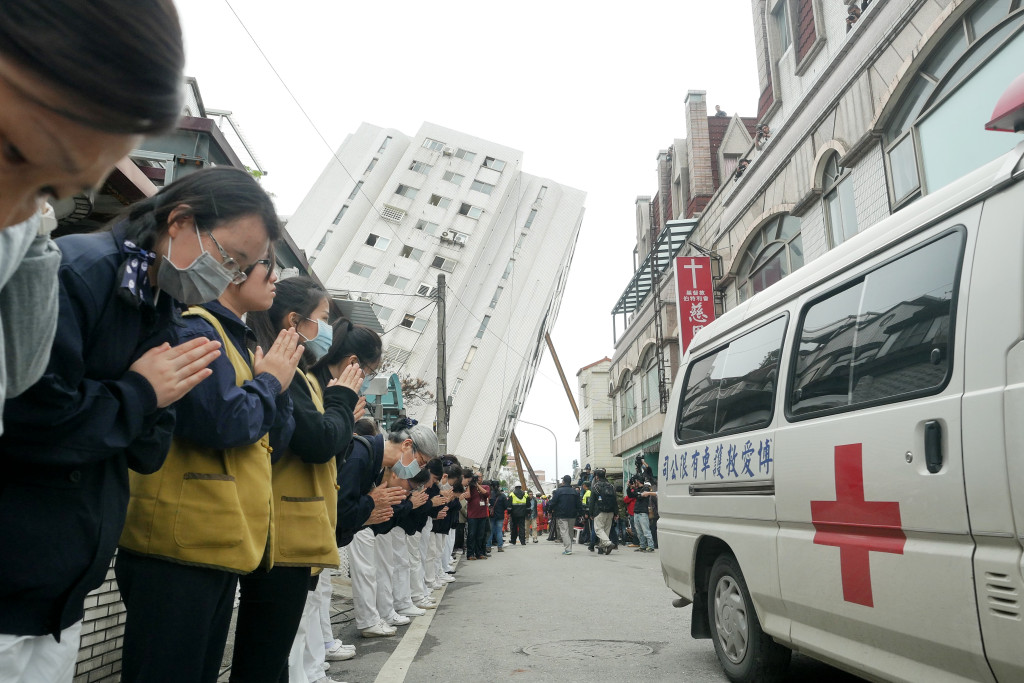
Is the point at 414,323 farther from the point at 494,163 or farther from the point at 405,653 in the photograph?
the point at 405,653

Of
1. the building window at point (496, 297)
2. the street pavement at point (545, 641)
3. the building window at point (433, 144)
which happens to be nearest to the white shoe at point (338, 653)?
the street pavement at point (545, 641)

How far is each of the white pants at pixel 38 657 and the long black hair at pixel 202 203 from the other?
3.13 feet

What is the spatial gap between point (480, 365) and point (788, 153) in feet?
83.9

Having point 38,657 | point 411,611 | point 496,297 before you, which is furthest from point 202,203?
point 496,297

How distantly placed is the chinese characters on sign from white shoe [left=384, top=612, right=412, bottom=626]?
2.95m

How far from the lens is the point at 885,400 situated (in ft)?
9.45

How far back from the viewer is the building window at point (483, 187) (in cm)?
4147

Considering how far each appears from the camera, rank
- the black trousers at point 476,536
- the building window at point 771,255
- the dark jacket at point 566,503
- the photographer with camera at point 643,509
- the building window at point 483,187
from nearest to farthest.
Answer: the building window at point 771,255, the photographer with camera at point 643,509, the black trousers at point 476,536, the dark jacket at point 566,503, the building window at point 483,187

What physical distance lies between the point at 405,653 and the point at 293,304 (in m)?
3.31

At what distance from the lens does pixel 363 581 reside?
615 cm

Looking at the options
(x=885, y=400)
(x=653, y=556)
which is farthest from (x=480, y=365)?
(x=885, y=400)

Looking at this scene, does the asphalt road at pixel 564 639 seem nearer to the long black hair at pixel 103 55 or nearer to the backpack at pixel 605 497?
the long black hair at pixel 103 55

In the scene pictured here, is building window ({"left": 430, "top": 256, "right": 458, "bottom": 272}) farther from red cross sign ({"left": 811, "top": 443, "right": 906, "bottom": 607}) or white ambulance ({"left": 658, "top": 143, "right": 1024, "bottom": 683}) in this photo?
red cross sign ({"left": 811, "top": 443, "right": 906, "bottom": 607})

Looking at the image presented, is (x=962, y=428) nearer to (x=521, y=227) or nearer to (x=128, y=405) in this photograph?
(x=128, y=405)
